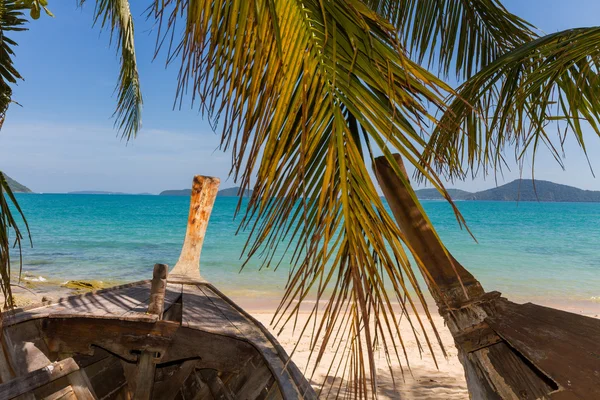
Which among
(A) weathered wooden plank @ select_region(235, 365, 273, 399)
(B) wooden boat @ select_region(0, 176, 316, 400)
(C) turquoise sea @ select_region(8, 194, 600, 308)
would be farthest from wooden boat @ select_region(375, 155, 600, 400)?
(C) turquoise sea @ select_region(8, 194, 600, 308)

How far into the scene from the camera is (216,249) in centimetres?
2439

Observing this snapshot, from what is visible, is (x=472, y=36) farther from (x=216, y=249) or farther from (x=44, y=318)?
(x=216, y=249)

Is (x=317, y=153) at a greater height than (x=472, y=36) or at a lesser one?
lesser

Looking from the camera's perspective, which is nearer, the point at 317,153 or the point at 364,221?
the point at 364,221

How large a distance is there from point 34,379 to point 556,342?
202cm

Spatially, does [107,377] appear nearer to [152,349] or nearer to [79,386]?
[152,349]

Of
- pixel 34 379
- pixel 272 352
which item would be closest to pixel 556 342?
pixel 272 352

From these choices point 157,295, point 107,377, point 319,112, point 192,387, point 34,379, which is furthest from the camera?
point 192,387


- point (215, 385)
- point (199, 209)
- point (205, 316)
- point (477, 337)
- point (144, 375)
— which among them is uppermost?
point (199, 209)

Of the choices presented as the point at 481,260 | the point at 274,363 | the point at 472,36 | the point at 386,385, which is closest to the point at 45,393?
the point at 274,363

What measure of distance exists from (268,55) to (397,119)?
0.38 m

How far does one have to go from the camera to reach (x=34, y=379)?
191 cm

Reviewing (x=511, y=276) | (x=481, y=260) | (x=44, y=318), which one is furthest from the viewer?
(x=481, y=260)

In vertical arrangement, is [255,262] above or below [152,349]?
below
